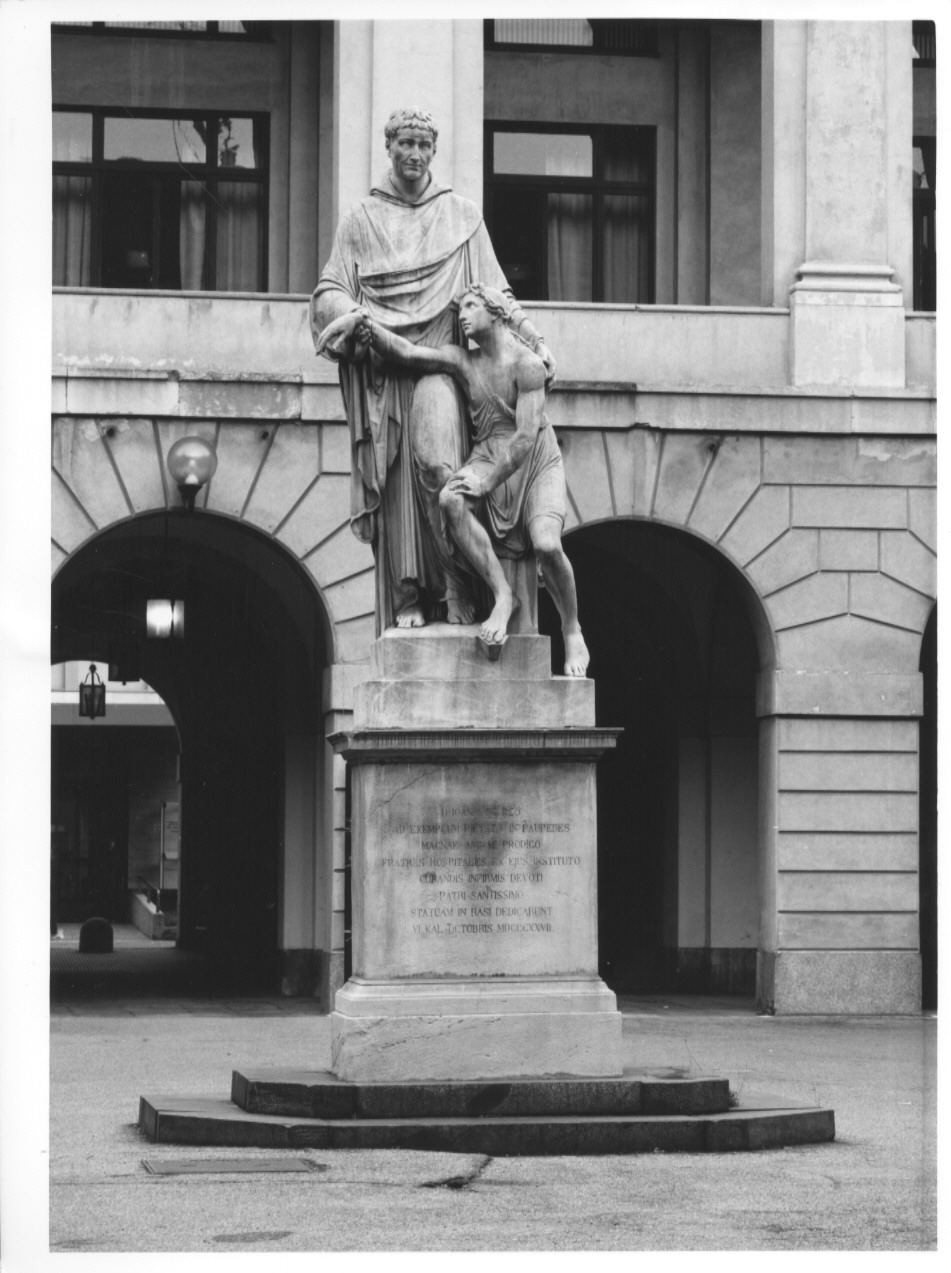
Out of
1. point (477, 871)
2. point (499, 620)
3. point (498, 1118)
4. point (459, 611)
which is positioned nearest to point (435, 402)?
point (459, 611)

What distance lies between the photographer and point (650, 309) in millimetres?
24172

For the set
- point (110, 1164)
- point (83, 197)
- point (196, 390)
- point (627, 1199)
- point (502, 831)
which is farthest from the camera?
point (83, 197)

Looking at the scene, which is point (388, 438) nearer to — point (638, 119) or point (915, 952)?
point (915, 952)

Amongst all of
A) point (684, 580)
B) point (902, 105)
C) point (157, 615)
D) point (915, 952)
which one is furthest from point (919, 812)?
point (157, 615)

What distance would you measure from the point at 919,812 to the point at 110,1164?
1454 centimetres

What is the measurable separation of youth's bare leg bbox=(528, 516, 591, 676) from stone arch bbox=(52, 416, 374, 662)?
989 centimetres

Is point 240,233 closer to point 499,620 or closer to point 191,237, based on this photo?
point 191,237

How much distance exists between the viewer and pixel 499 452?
512 inches

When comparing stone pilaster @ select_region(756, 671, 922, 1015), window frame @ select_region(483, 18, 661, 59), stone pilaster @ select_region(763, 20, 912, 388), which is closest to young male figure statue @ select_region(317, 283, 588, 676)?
stone pilaster @ select_region(756, 671, 922, 1015)

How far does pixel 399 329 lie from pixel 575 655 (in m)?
1.99

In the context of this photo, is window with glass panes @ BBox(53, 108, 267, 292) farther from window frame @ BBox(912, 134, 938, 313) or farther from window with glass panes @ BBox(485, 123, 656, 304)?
window frame @ BBox(912, 134, 938, 313)

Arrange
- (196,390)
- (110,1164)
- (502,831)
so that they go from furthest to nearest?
(196,390), (502,831), (110,1164)

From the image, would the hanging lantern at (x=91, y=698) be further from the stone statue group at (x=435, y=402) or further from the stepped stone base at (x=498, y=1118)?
the stepped stone base at (x=498, y=1118)

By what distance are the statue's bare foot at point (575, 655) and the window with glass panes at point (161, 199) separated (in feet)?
43.4
